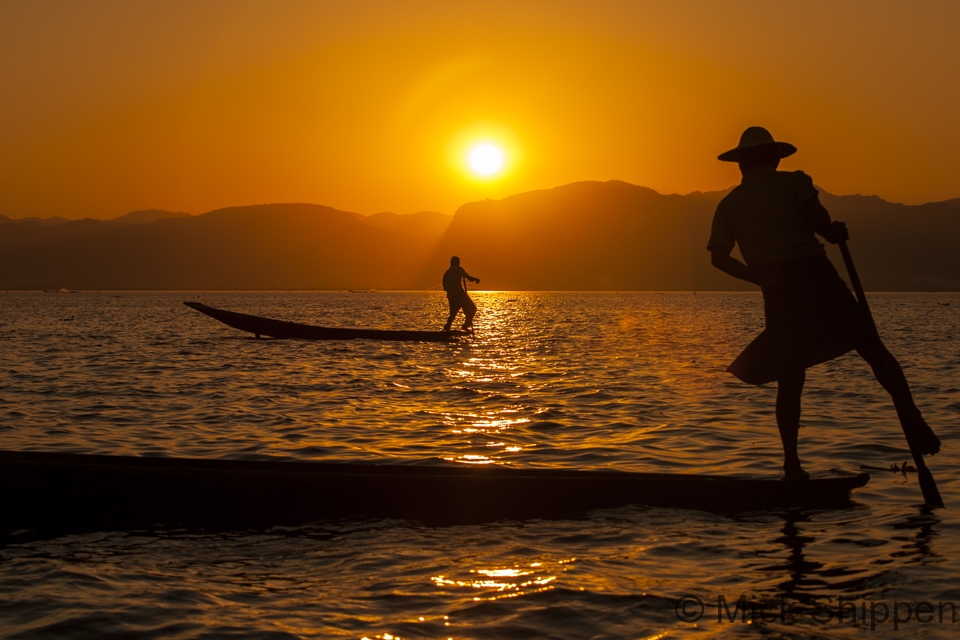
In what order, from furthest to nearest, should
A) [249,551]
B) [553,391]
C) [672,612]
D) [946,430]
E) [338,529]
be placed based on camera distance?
[553,391] < [946,430] < [338,529] < [249,551] < [672,612]

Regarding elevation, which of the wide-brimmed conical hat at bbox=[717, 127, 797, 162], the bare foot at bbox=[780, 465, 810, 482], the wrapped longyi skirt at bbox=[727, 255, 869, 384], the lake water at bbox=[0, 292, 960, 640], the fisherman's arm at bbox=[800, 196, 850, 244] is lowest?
the lake water at bbox=[0, 292, 960, 640]

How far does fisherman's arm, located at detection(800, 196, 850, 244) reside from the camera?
6426 millimetres

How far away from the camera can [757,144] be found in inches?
276

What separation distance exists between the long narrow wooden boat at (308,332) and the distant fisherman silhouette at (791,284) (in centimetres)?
2118

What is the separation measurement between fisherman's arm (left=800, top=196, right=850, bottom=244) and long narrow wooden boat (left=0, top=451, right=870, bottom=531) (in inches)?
75.6

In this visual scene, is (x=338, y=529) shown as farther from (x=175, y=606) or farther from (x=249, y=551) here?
(x=175, y=606)

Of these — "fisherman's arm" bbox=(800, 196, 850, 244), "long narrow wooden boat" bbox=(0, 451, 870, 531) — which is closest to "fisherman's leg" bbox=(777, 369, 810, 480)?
"long narrow wooden boat" bbox=(0, 451, 870, 531)

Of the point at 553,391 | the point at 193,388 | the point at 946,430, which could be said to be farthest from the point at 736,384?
the point at 193,388

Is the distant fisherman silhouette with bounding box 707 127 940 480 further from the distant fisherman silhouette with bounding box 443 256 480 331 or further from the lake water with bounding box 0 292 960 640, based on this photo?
the distant fisherman silhouette with bounding box 443 256 480 331

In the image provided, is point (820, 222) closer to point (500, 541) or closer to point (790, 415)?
point (790, 415)

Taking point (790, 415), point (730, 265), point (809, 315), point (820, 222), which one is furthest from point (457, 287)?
point (820, 222)

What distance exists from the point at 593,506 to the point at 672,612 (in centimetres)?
198

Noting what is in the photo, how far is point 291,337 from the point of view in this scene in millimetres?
30359

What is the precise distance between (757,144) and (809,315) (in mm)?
1351
